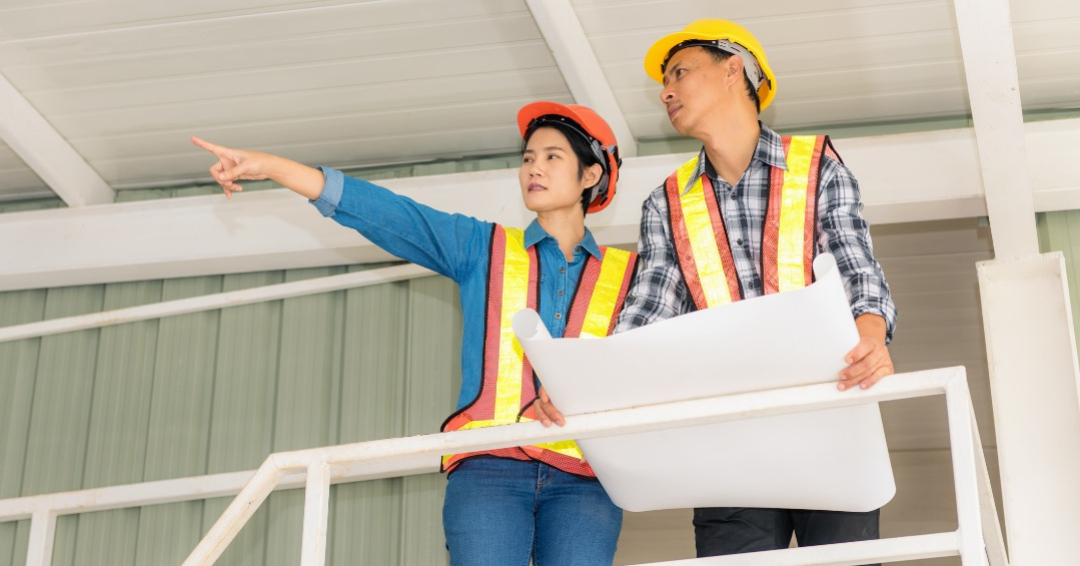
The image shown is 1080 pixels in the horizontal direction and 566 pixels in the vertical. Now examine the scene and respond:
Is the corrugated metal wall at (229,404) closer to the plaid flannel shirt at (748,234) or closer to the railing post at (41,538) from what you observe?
the railing post at (41,538)

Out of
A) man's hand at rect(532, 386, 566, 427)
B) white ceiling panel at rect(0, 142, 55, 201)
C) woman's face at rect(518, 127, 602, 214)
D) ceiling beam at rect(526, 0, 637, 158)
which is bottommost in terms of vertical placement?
man's hand at rect(532, 386, 566, 427)

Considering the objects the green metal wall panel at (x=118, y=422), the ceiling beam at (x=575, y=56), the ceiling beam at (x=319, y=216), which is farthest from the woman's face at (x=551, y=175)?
the green metal wall panel at (x=118, y=422)

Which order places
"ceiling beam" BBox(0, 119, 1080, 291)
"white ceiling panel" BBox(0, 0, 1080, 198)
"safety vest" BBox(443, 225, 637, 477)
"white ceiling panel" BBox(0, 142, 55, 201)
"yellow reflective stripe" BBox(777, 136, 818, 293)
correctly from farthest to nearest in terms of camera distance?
"white ceiling panel" BBox(0, 142, 55, 201)
"ceiling beam" BBox(0, 119, 1080, 291)
"white ceiling panel" BBox(0, 0, 1080, 198)
"safety vest" BBox(443, 225, 637, 477)
"yellow reflective stripe" BBox(777, 136, 818, 293)

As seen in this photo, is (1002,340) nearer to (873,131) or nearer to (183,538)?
(873,131)

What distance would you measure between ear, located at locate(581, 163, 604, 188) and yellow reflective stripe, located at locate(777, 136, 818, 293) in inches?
25.8

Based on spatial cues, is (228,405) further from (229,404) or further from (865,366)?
(865,366)

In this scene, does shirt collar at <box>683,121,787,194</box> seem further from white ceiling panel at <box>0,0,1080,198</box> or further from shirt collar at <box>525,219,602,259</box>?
white ceiling panel at <box>0,0,1080,198</box>

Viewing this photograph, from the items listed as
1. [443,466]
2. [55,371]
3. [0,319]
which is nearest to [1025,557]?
[443,466]

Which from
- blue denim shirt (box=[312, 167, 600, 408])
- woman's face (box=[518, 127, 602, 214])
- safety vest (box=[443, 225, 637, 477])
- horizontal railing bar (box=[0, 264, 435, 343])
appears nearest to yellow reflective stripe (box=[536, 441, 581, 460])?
safety vest (box=[443, 225, 637, 477])

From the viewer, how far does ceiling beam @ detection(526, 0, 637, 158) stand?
13.7 feet

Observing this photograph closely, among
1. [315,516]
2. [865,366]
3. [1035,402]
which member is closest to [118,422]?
[315,516]

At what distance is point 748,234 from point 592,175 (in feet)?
2.18

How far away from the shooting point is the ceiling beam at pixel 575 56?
164 inches

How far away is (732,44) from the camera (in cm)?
332
